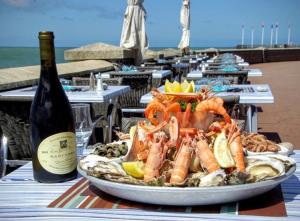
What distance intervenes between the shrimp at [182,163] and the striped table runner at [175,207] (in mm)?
70

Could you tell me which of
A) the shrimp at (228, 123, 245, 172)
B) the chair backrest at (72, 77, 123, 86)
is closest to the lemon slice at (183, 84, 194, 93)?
the shrimp at (228, 123, 245, 172)

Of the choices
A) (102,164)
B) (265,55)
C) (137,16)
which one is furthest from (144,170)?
(265,55)

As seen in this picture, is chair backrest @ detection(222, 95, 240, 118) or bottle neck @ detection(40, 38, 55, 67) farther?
chair backrest @ detection(222, 95, 240, 118)

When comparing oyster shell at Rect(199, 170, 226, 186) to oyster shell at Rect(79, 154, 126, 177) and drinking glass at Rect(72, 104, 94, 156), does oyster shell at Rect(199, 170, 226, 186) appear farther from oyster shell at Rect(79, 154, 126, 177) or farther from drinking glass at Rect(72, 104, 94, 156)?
drinking glass at Rect(72, 104, 94, 156)

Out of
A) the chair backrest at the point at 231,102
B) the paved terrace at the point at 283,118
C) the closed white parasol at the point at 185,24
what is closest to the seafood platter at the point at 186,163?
the chair backrest at the point at 231,102

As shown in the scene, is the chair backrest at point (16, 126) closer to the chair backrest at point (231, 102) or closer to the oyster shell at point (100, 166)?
the chair backrest at point (231, 102)

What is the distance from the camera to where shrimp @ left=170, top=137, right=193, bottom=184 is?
3.39ft

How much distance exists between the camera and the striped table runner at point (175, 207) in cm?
100

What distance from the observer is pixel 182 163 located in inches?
41.6

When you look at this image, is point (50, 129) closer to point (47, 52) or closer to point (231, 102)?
point (47, 52)

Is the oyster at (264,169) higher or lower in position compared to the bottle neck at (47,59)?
lower

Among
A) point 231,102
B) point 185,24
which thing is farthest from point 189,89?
point 185,24

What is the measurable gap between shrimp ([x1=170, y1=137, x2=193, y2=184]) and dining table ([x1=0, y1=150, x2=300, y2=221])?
0.08 meters

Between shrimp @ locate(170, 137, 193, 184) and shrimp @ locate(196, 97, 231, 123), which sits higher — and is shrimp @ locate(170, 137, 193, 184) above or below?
below
